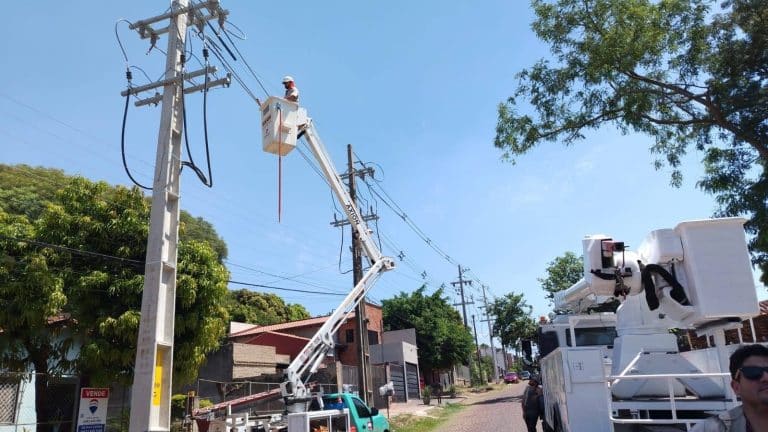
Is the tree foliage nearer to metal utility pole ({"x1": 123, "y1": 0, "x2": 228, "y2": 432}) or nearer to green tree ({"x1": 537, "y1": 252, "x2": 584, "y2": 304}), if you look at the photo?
metal utility pole ({"x1": 123, "y1": 0, "x2": 228, "y2": 432})

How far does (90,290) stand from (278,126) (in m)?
7.44

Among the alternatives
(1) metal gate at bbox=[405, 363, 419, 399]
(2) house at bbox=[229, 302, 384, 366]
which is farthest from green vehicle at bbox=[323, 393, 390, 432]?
(1) metal gate at bbox=[405, 363, 419, 399]

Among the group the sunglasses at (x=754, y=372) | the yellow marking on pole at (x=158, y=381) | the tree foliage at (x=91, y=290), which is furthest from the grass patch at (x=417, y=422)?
the sunglasses at (x=754, y=372)

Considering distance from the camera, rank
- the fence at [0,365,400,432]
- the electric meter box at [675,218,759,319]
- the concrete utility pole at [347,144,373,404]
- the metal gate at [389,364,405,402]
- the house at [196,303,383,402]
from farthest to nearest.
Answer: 1. the metal gate at [389,364,405,402]
2. the house at [196,303,383,402]
3. the concrete utility pole at [347,144,373,404]
4. the fence at [0,365,400,432]
5. the electric meter box at [675,218,759,319]

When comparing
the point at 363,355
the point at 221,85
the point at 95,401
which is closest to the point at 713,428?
the point at 221,85

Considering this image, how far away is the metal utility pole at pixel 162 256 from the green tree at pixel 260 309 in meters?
35.7

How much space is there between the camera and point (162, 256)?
23.9 ft

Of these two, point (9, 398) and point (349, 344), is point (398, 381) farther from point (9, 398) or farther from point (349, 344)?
point (9, 398)

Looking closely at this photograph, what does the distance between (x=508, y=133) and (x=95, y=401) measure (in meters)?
10.3

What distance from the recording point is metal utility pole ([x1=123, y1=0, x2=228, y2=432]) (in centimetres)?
683

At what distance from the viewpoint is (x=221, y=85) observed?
29.0ft

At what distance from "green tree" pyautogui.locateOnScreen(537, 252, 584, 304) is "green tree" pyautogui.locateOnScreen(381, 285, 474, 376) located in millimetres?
10582

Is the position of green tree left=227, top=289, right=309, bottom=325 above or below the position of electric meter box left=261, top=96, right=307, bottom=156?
above

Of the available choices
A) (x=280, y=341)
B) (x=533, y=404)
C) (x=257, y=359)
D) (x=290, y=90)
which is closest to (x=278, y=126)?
(x=290, y=90)
